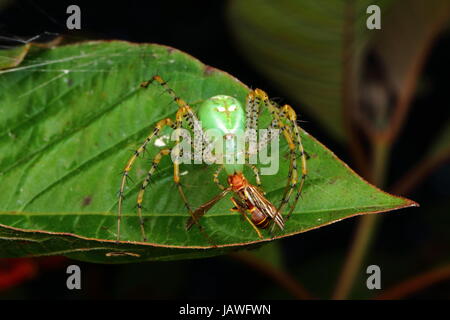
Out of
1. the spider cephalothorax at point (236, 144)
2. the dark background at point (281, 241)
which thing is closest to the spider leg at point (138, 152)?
the spider cephalothorax at point (236, 144)

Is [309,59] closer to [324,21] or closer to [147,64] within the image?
[324,21]

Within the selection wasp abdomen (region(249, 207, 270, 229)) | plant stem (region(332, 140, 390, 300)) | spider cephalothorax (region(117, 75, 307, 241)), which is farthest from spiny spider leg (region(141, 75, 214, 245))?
plant stem (region(332, 140, 390, 300))

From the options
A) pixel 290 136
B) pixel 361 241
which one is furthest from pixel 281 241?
pixel 290 136

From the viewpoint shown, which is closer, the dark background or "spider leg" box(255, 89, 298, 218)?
"spider leg" box(255, 89, 298, 218)

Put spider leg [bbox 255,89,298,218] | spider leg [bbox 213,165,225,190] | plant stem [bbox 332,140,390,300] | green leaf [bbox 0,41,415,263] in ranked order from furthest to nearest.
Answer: plant stem [bbox 332,140,390,300]
spider leg [bbox 213,165,225,190]
spider leg [bbox 255,89,298,218]
green leaf [bbox 0,41,415,263]

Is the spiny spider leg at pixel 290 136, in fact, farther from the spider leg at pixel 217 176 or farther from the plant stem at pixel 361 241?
the plant stem at pixel 361 241

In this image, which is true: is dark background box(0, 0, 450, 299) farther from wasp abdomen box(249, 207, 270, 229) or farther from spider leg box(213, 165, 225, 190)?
wasp abdomen box(249, 207, 270, 229)

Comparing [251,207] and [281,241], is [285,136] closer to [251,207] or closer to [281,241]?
[251,207]
